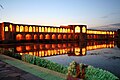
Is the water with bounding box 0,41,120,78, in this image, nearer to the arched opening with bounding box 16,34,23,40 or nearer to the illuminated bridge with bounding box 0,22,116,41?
the illuminated bridge with bounding box 0,22,116,41

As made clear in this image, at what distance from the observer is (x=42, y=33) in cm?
8806

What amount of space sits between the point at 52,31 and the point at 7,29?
29230 mm

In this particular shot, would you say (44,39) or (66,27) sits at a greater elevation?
(66,27)

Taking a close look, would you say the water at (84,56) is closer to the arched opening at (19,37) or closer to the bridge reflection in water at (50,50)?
the bridge reflection in water at (50,50)

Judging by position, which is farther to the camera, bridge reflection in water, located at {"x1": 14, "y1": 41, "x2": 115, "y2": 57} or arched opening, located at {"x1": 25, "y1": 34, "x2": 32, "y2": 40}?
arched opening, located at {"x1": 25, "y1": 34, "x2": 32, "y2": 40}

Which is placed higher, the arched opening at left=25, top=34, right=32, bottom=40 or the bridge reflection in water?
the arched opening at left=25, top=34, right=32, bottom=40

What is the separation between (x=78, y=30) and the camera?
4117 inches

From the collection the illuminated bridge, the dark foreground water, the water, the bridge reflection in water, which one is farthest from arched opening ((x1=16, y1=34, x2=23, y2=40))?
the dark foreground water

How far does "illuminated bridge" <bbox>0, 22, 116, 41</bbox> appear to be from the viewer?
70.1 meters

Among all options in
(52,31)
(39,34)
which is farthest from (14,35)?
(52,31)

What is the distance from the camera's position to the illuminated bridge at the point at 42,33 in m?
70.1

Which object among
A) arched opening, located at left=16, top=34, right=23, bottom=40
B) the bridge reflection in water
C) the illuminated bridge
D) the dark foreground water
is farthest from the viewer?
arched opening, located at left=16, top=34, right=23, bottom=40

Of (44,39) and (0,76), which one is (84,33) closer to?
(44,39)

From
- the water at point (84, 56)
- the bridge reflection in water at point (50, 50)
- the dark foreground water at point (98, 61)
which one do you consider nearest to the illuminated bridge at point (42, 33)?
the bridge reflection in water at point (50, 50)
